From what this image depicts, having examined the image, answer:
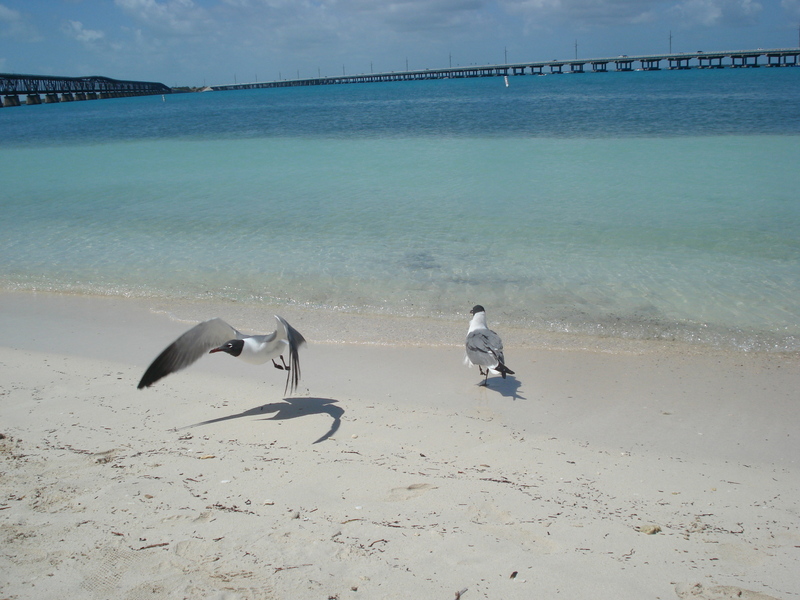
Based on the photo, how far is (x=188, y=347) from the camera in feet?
17.3

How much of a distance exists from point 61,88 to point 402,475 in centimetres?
11318

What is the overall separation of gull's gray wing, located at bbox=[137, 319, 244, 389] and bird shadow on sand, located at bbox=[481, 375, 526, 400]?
228 centimetres

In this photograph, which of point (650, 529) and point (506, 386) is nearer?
point (650, 529)

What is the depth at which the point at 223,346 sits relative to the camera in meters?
5.33

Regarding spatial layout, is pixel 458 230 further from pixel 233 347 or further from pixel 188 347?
pixel 188 347

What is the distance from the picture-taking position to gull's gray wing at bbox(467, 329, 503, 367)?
5.43 meters

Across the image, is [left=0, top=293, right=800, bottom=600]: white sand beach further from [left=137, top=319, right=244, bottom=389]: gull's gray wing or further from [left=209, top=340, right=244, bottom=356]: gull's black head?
[left=209, top=340, right=244, bottom=356]: gull's black head

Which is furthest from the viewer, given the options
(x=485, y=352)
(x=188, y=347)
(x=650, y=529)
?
(x=485, y=352)

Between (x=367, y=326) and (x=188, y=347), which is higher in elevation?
(x=188, y=347)

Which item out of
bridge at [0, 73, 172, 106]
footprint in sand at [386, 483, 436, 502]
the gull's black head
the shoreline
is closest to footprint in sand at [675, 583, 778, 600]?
footprint in sand at [386, 483, 436, 502]

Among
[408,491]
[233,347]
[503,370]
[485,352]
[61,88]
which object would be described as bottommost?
[408,491]

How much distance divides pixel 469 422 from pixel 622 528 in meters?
1.69

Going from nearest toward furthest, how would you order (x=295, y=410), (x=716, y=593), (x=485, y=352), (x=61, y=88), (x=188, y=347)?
(x=716, y=593), (x=295, y=410), (x=188, y=347), (x=485, y=352), (x=61, y=88)

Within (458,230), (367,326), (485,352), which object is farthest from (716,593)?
(458,230)
